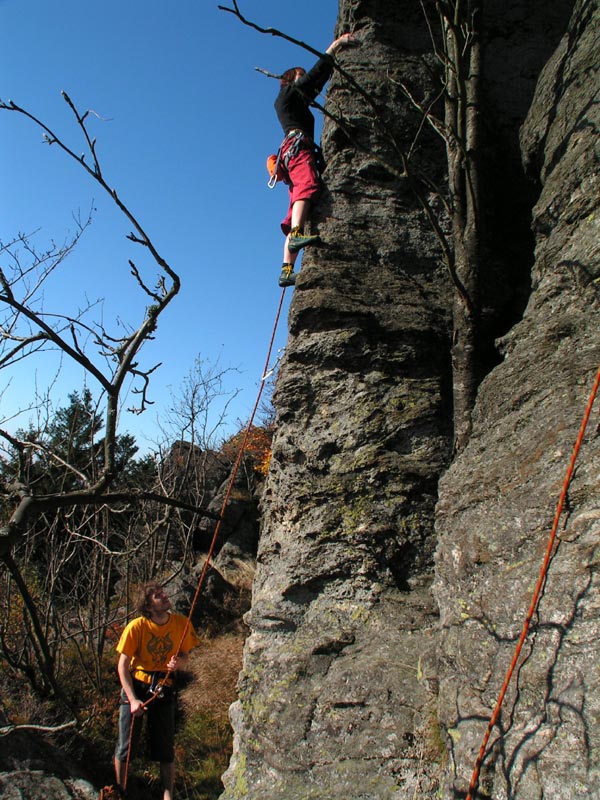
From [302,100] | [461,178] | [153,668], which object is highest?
[302,100]

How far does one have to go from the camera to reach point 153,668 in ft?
15.1

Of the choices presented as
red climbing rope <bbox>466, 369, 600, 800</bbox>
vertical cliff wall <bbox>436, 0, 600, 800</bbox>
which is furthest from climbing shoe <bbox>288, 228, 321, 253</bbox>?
red climbing rope <bbox>466, 369, 600, 800</bbox>

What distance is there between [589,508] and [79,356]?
2468mm

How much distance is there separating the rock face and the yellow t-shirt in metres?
1.56

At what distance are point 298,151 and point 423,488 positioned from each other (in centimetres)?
294

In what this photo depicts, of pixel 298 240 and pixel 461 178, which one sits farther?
pixel 298 240

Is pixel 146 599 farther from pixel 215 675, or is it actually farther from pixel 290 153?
pixel 215 675

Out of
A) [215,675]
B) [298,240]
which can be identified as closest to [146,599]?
[298,240]

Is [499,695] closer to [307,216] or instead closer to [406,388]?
[406,388]

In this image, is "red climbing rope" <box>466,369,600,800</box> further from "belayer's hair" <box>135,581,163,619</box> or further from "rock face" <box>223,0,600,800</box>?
"belayer's hair" <box>135,581,163,619</box>

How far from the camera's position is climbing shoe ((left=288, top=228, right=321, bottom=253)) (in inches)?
162

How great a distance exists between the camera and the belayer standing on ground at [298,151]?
171 inches

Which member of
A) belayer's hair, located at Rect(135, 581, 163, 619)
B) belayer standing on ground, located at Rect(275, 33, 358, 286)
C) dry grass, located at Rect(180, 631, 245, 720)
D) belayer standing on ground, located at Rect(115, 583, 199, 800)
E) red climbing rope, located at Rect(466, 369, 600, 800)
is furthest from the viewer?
dry grass, located at Rect(180, 631, 245, 720)

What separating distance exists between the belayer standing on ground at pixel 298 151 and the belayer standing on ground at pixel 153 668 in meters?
2.85
